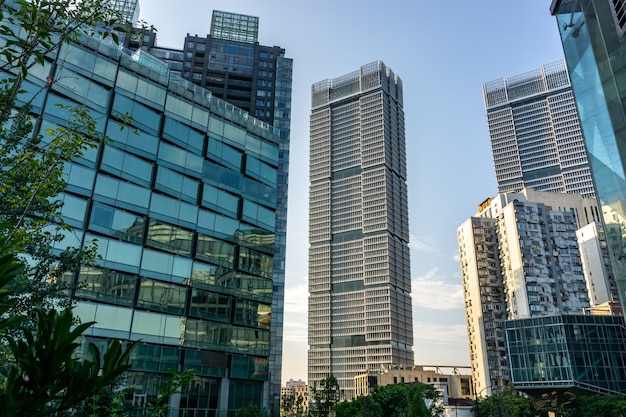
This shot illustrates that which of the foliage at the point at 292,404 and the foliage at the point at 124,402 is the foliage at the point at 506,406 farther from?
Answer: the foliage at the point at 124,402

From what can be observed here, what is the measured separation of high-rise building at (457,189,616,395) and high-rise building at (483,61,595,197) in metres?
50.6

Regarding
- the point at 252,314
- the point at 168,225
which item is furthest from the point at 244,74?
the point at 252,314

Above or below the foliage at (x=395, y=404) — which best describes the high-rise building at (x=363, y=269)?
above

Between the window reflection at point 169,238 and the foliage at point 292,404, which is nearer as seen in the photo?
the window reflection at point 169,238

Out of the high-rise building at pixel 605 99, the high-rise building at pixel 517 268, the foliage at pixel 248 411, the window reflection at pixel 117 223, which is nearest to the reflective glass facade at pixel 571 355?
the high-rise building at pixel 517 268

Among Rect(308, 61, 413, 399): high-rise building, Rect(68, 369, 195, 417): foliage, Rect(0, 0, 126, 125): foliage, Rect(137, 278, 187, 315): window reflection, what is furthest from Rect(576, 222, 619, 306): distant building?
Rect(0, 0, 126, 125): foliage

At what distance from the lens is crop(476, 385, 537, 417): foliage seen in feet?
182

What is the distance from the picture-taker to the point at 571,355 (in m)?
73.3

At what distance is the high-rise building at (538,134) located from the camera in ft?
558

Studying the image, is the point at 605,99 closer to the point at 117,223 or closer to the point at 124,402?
the point at 124,402

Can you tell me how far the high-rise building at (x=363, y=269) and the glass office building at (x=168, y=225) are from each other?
128 meters

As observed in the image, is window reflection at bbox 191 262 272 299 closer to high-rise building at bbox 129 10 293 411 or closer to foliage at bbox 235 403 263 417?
foliage at bbox 235 403 263 417

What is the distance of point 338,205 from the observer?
196375 mm

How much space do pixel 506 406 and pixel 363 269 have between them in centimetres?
12293
